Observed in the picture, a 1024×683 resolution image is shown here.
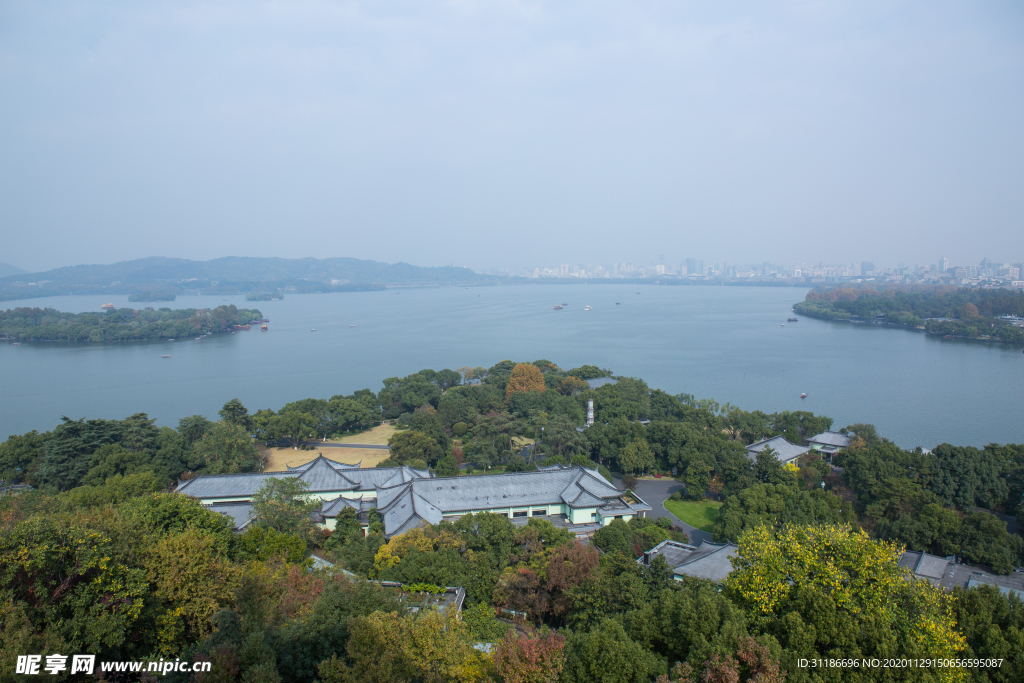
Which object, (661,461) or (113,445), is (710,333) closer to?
(661,461)

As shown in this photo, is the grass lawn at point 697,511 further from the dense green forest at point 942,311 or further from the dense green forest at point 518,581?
the dense green forest at point 942,311

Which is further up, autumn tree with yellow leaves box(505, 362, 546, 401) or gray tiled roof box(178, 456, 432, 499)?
autumn tree with yellow leaves box(505, 362, 546, 401)

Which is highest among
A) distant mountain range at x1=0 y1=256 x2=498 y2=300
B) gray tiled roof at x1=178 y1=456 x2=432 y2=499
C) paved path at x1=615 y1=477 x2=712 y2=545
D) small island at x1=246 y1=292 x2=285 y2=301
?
distant mountain range at x1=0 y1=256 x2=498 y2=300

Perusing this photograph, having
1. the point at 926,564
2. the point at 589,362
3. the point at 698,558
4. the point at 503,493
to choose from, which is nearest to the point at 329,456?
the point at 503,493

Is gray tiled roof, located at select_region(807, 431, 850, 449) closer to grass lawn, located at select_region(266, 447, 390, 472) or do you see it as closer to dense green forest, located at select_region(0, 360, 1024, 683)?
dense green forest, located at select_region(0, 360, 1024, 683)

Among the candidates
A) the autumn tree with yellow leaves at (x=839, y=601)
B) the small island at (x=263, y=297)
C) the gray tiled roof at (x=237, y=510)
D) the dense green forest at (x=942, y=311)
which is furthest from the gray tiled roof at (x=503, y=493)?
the small island at (x=263, y=297)

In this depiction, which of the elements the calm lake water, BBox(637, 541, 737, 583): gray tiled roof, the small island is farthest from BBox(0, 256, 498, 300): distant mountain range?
BBox(637, 541, 737, 583): gray tiled roof

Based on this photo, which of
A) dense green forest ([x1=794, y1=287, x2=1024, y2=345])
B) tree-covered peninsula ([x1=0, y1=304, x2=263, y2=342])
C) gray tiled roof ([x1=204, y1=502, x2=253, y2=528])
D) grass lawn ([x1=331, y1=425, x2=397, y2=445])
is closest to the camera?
gray tiled roof ([x1=204, y1=502, x2=253, y2=528])
